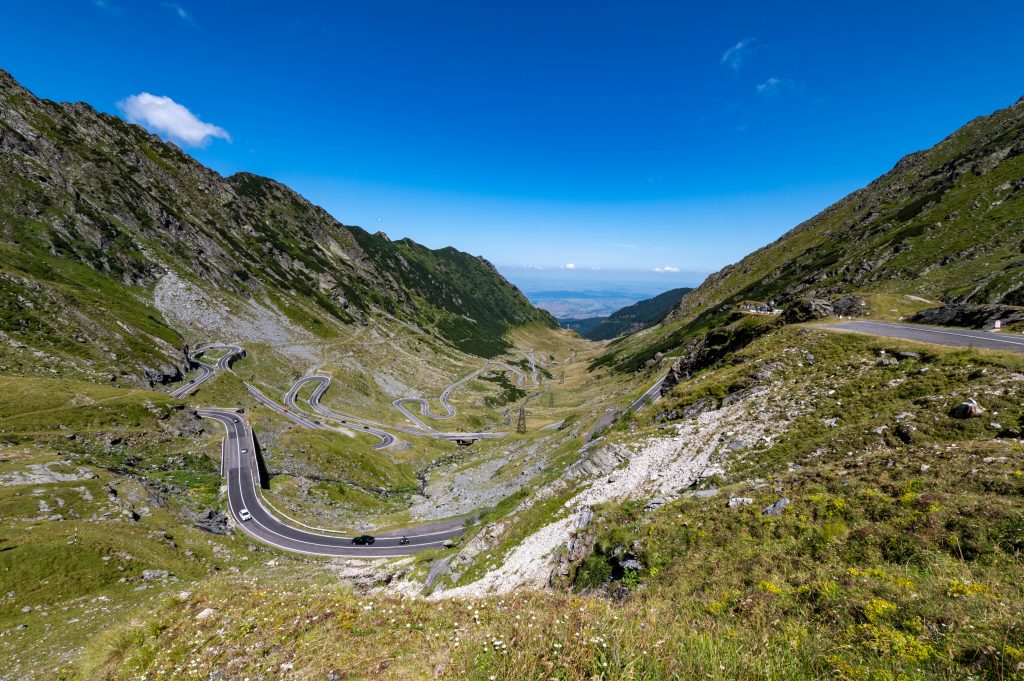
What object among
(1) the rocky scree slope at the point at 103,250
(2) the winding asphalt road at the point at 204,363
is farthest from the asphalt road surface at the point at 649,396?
(1) the rocky scree slope at the point at 103,250

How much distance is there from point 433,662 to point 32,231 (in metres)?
179

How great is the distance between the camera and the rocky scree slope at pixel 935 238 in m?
75.0

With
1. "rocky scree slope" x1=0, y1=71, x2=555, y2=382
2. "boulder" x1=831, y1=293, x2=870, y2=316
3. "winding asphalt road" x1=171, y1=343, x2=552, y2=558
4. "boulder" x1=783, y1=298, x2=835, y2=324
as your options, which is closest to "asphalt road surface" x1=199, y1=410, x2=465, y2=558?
"winding asphalt road" x1=171, y1=343, x2=552, y2=558

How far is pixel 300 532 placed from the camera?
5041 centimetres

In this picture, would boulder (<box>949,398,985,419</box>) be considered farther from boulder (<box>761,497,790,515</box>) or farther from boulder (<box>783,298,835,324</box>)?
boulder (<box>783,298,835,324</box>)

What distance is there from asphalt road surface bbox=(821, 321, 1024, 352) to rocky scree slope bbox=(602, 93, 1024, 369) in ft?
39.2

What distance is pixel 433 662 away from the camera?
773 centimetres

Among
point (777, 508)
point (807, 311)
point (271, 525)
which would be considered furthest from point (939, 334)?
point (271, 525)

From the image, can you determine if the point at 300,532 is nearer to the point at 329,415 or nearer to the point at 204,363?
the point at 329,415

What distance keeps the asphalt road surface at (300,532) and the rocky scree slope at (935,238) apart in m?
54.3

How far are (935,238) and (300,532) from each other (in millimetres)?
163310

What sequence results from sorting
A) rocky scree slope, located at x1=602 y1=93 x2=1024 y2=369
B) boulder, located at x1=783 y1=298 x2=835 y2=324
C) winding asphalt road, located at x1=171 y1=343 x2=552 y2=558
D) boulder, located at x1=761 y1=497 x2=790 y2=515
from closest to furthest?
boulder, located at x1=761 y1=497 x2=790 y2=515, boulder, located at x1=783 y1=298 x2=835 y2=324, winding asphalt road, located at x1=171 y1=343 x2=552 y2=558, rocky scree slope, located at x1=602 y1=93 x2=1024 y2=369

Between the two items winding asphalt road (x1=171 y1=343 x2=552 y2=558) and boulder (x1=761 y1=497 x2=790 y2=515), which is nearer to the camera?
boulder (x1=761 y1=497 x2=790 y2=515)

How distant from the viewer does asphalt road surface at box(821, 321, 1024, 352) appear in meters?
25.9
